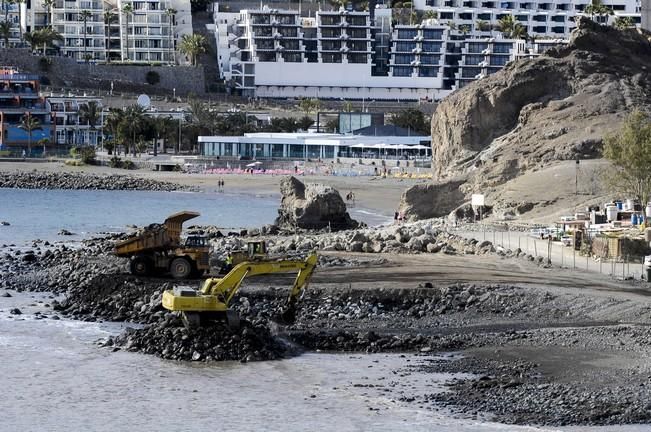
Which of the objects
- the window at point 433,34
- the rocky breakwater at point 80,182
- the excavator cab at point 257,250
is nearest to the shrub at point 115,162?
the rocky breakwater at point 80,182

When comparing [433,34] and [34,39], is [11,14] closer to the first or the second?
[34,39]

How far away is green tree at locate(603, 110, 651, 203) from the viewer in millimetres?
49594

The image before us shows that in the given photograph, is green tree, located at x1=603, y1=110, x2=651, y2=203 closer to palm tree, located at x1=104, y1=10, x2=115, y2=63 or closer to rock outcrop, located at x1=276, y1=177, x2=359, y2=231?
rock outcrop, located at x1=276, y1=177, x2=359, y2=231

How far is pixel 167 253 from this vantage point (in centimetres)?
3916

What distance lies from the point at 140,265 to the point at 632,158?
18332mm

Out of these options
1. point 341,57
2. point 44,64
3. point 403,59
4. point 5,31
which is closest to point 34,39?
point 5,31

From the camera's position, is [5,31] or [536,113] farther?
[5,31]

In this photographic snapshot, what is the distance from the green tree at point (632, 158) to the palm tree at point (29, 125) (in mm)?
76301

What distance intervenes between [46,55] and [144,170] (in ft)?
176

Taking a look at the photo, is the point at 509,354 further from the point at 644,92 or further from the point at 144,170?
the point at 144,170

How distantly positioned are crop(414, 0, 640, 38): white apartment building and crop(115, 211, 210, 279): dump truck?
144241mm

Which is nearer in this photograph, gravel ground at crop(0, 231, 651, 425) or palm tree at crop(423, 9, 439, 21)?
gravel ground at crop(0, 231, 651, 425)

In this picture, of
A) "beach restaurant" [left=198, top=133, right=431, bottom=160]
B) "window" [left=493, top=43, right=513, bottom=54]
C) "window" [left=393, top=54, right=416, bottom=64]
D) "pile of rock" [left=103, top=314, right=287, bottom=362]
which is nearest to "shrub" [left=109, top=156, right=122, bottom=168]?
"beach restaurant" [left=198, top=133, right=431, bottom=160]

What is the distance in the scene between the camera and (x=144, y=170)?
109 m
